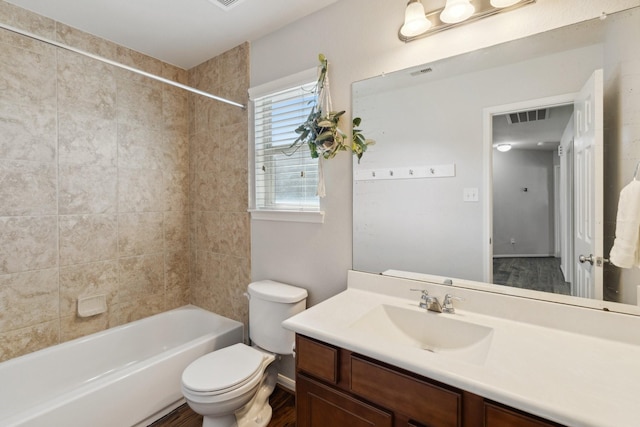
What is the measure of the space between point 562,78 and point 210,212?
2.35 metres

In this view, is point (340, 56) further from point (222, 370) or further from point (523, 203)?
point (222, 370)

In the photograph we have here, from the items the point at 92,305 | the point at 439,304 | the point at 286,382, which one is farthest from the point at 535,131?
the point at 92,305

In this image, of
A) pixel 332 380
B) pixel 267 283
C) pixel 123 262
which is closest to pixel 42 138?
pixel 123 262

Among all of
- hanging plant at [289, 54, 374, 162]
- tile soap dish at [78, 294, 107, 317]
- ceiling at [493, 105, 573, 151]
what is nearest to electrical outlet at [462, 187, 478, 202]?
ceiling at [493, 105, 573, 151]

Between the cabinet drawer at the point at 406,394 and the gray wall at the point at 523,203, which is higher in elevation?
the gray wall at the point at 523,203

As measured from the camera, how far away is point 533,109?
117 cm

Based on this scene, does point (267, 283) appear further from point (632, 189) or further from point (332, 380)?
point (632, 189)

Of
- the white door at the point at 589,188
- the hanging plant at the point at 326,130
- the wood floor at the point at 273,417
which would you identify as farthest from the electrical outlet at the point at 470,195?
the wood floor at the point at 273,417

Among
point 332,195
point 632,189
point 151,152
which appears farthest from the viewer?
point 151,152

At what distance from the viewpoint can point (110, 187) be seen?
6.98 ft

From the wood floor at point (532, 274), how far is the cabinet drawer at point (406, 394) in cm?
65

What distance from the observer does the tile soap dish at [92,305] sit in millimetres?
1986

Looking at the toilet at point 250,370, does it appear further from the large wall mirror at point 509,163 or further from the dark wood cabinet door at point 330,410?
the large wall mirror at point 509,163

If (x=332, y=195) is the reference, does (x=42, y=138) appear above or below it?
above
